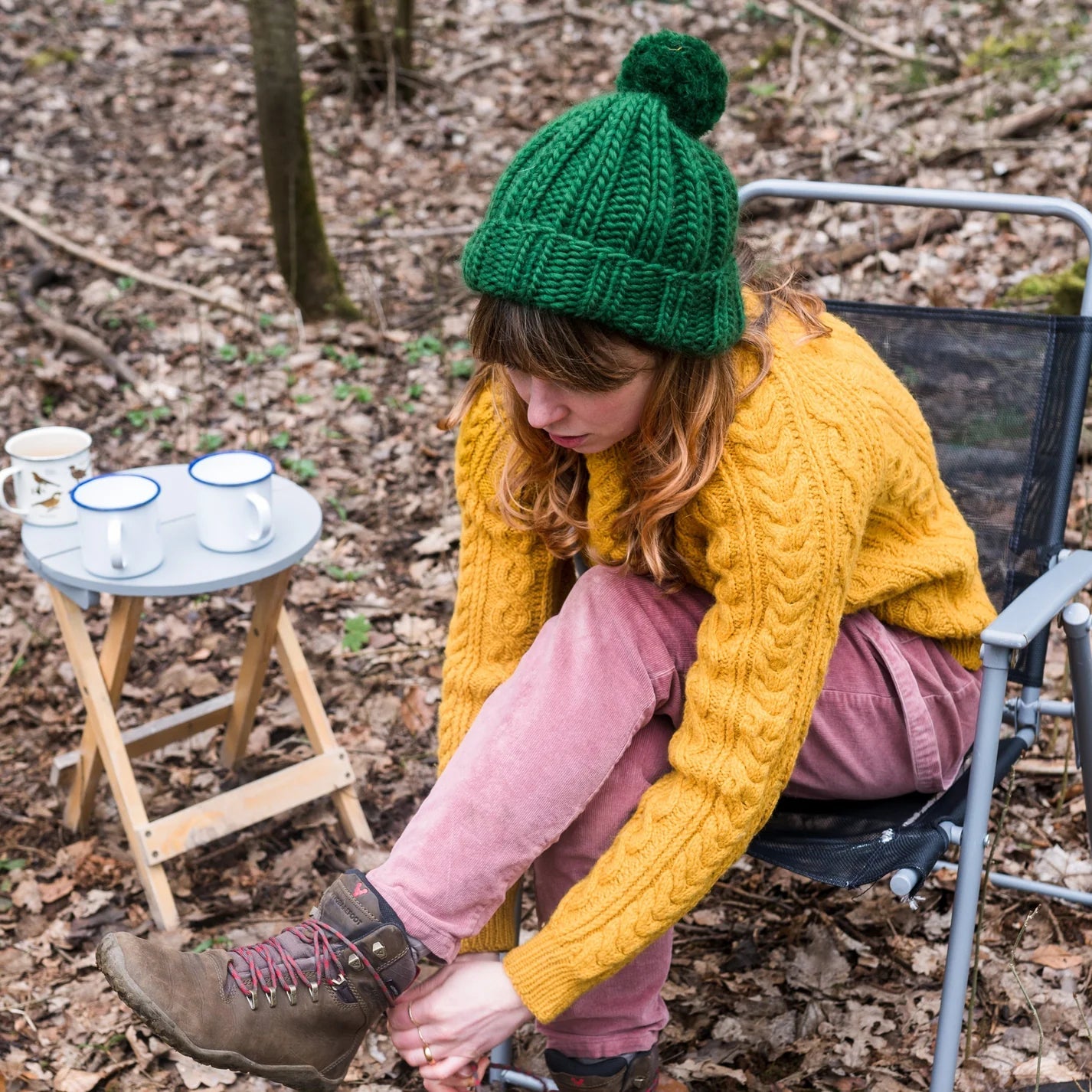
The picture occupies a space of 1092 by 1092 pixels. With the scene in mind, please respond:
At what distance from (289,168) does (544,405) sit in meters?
2.96

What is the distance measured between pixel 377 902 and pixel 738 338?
0.85 meters

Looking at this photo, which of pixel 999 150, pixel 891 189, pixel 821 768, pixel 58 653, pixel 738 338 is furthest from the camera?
pixel 999 150

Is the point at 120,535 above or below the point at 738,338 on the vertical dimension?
below

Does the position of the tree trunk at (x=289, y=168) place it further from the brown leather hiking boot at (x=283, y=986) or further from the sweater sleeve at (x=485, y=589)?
the brown leather hiking boot at (x=283, y=986)

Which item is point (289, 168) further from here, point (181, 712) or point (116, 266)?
point (181, 712)

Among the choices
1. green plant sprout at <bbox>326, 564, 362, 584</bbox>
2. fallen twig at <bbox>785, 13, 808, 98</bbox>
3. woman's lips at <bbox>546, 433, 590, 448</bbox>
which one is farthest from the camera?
fallen twig at <bbox>785, 13, 808, 98</bbox>

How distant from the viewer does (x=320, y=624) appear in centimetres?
326

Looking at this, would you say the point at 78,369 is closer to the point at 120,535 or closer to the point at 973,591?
the point at 120,535

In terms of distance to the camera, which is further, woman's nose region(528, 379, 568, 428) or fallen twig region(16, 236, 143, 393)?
fallen twig region(16, 236, 143, 393)

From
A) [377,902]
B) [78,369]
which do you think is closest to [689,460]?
[377,902]

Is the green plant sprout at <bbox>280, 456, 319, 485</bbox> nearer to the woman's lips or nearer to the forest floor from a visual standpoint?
the forest floor

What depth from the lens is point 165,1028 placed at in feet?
4.82

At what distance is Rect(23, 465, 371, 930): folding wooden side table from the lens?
2252mm

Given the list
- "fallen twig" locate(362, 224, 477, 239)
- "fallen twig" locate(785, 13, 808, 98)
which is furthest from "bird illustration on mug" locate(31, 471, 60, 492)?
"fallen twig" locate(785, 13, 808, 98)
